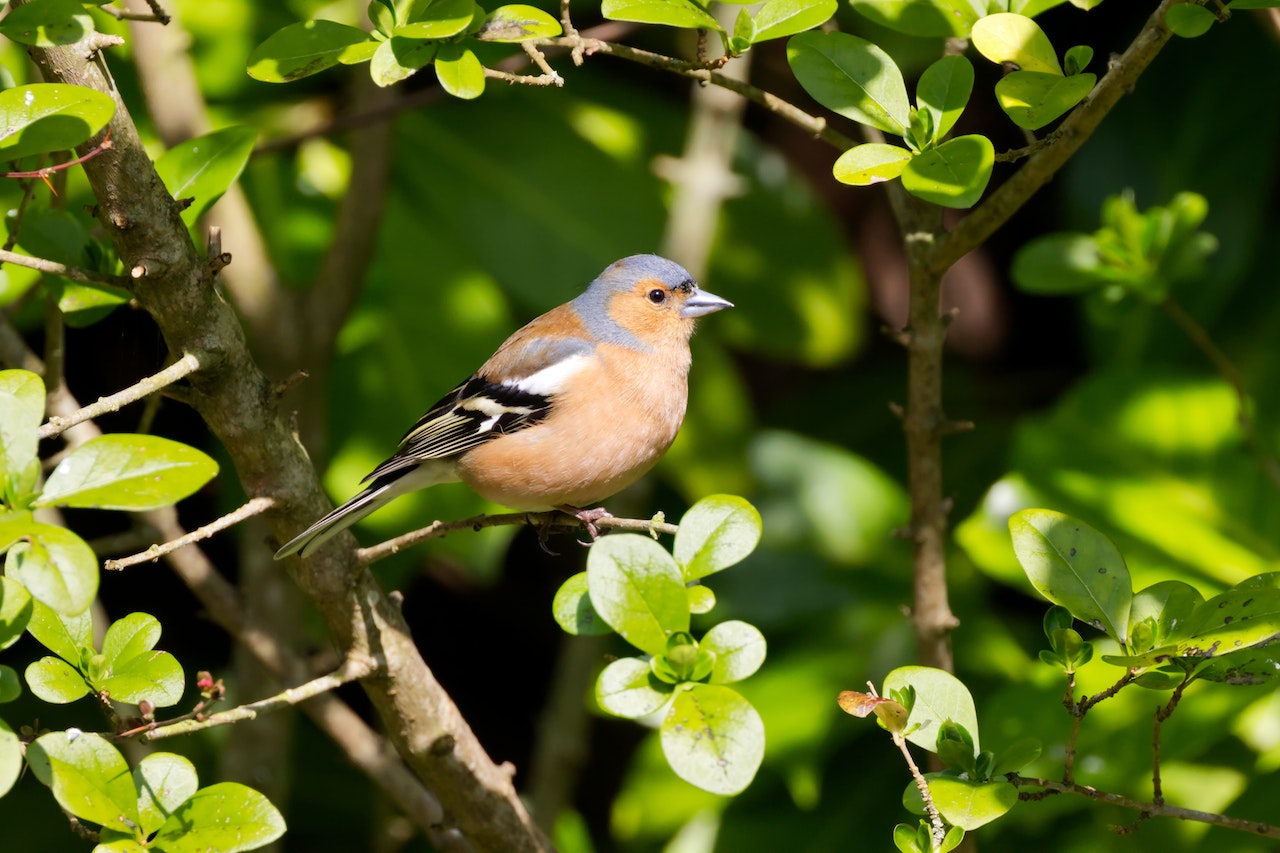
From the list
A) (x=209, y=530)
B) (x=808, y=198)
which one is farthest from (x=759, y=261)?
(x=209, y=530)

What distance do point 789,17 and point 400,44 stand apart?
594 mm

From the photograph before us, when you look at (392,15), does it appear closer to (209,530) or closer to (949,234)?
(209,530)

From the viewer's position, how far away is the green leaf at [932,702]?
1646mm

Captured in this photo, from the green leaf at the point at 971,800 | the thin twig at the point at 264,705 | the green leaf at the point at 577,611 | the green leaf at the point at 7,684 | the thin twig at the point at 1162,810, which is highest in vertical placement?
the green leaf at the point at 7,684

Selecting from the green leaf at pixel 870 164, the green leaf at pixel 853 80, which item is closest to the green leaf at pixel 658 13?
the green leaf at pixel 853 80

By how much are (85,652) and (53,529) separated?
463 mm

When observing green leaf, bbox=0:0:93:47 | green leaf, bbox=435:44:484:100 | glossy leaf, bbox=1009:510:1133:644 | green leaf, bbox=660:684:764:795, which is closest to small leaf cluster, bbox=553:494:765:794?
green leaf, bbox=660:684:764:795

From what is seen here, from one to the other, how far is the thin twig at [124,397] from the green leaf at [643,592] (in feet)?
2.13

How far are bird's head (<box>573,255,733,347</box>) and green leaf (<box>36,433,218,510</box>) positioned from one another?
196 cm

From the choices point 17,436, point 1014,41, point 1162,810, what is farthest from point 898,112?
point 17,436

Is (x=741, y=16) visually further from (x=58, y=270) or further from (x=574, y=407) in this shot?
(x=574, y=407)

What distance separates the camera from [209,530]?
1.73m

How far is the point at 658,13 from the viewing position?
70.4 inches

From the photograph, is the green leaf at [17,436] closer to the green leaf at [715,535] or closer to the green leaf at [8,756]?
the green leaf at [8,756]
